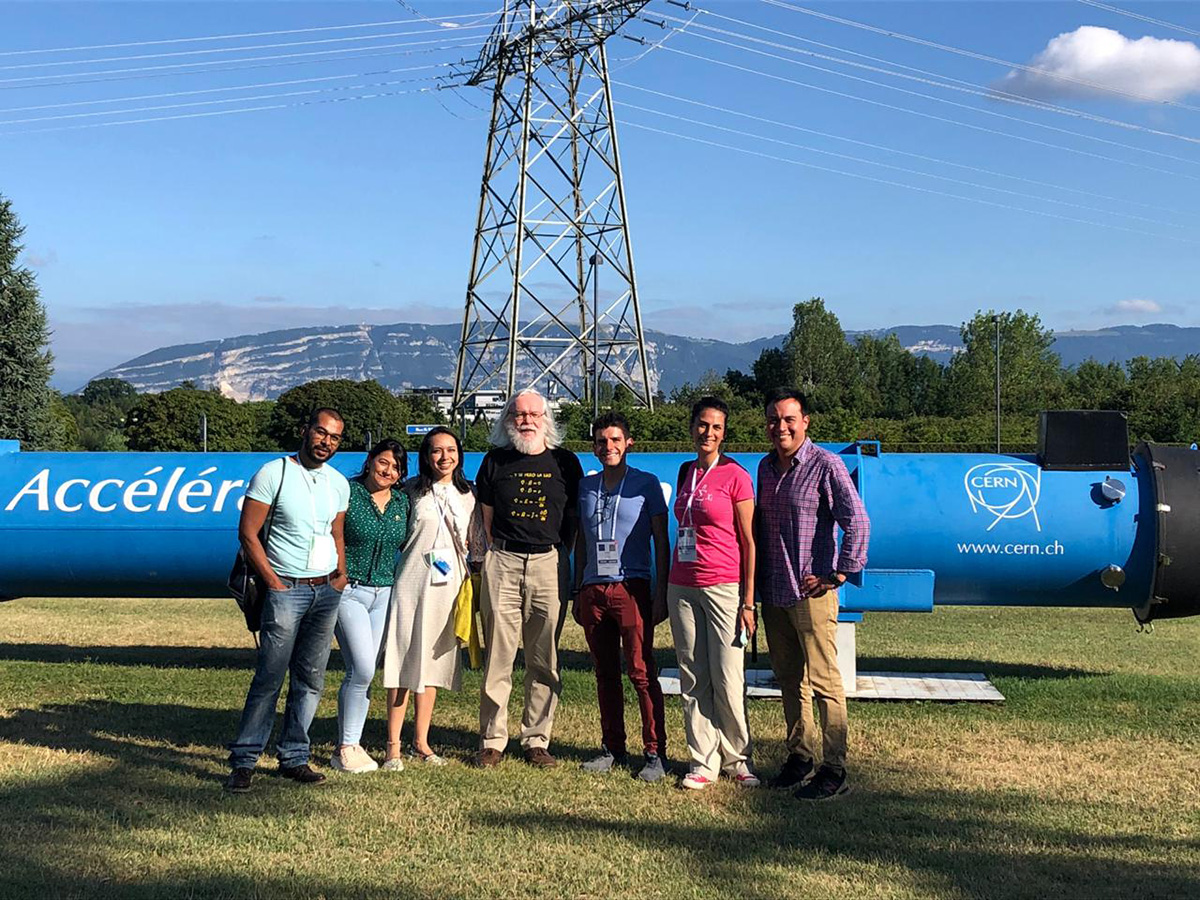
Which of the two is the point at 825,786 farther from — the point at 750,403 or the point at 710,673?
the point at 750,403

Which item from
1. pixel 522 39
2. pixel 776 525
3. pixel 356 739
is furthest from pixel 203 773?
pixel 522 39

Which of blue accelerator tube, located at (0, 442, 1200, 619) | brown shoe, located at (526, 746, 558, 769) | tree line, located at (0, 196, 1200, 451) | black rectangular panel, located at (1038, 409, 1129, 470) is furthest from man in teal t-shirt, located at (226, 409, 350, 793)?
tree line, located at (0, 196, 1200, 451)

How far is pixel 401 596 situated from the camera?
6.86 metres

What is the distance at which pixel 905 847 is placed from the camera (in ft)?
18.2

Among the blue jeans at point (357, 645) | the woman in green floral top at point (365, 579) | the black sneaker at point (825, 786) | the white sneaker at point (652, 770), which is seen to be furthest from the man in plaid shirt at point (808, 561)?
the blue jeans at point (357, 645)

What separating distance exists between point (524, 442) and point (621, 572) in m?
0.91

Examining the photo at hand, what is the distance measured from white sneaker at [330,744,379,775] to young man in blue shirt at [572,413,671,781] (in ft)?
4.05

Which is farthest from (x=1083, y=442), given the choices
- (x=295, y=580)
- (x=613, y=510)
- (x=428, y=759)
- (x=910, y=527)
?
(x=295, y=580)

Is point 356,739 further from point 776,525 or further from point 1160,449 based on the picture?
point 1160,449

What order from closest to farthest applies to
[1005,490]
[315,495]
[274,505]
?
[274,505] → [315,495] → [1005,490]

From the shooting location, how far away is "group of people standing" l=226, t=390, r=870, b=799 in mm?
6375

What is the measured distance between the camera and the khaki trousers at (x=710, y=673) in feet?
21.2

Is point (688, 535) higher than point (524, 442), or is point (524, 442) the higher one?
point (524, 442)

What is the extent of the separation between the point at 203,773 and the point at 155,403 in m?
49.4
